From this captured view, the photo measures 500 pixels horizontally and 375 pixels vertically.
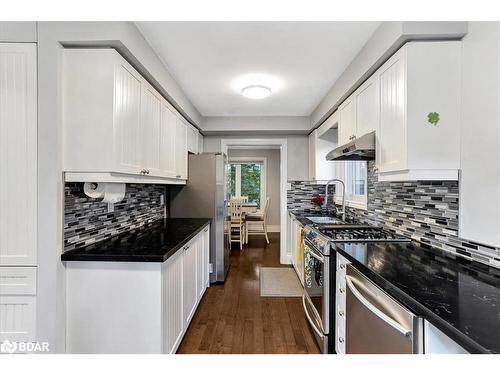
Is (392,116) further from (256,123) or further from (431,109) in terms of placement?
(256,123)

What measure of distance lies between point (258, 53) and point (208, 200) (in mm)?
1940

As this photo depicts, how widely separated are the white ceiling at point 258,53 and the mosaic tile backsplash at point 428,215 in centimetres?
120

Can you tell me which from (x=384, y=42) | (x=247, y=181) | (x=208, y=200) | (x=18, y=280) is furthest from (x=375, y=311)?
(x=247, y=181)

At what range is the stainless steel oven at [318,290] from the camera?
184 centimetres

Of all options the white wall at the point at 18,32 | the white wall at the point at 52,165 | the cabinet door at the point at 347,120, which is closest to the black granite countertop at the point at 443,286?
the cabinet door at the point at 347,120

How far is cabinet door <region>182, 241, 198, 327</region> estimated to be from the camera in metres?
2.06

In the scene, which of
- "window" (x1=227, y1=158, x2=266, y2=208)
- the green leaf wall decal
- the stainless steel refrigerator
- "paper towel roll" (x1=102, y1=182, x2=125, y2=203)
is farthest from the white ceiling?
"window" (x1=227, y1=158, x2=266, y2=208)

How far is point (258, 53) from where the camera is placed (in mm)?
2031

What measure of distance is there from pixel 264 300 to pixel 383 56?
262cm

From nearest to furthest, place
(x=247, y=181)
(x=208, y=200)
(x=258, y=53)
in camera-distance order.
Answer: (x=258, y=53), (x=208, y=200), (x=247, y=181)

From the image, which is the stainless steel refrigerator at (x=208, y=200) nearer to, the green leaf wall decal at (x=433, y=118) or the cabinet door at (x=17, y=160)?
the cabinet door at (x=17, y=160)

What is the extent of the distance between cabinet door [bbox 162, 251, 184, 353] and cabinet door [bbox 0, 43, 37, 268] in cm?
78

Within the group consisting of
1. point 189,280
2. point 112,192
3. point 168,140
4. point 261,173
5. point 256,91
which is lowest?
point 189,280

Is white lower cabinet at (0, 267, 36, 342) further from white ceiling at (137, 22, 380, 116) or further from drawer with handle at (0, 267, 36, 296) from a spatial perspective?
white ceiling at (137, 22, 380, 116)
